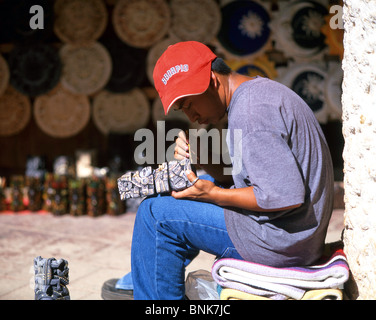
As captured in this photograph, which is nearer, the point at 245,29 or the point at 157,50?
the point at 245,29

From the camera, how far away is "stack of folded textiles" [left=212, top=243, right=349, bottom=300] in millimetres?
1649

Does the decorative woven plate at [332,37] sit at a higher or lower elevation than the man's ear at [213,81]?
higher

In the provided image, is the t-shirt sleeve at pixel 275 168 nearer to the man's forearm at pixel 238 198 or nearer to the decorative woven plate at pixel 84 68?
the man's forearm at pixel 238 198

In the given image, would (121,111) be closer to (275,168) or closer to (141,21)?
(141,21)

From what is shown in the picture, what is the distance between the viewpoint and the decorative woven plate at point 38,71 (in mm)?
4555

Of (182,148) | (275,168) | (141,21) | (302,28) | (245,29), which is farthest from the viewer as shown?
(141,21)

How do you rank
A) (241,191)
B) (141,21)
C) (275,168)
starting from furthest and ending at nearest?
(141,21) → (241,191) → (275,168)

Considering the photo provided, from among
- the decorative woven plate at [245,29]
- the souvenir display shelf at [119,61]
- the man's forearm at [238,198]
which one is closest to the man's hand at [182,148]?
the man's forearm at [238,198]

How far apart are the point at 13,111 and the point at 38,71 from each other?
553mm

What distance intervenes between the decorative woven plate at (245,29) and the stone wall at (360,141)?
8.48 ft

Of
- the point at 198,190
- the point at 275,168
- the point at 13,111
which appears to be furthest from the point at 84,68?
the point at 275,168

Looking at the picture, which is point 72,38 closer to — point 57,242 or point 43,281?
point 57,242

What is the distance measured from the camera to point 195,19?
14.3 ft

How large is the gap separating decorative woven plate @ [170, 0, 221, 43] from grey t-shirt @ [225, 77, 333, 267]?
2737 millimetres
